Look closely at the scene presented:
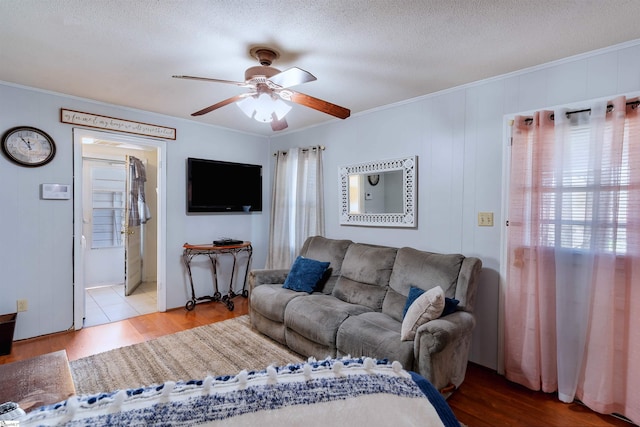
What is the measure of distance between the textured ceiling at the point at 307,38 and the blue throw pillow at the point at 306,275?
5.79ft

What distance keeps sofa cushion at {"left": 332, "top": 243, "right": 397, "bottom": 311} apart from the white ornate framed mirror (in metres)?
0.40

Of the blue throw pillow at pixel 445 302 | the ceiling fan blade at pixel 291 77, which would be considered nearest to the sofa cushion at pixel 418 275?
the blue throw pillow at pixel 445 302

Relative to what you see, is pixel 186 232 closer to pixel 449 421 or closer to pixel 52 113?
pixel 52 113

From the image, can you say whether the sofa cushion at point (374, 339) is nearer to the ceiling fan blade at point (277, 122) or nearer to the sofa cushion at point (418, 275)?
the sofa cushion at point (418, 275)

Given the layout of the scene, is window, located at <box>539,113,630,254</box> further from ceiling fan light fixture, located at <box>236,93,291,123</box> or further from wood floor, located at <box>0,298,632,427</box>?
ceiling fan light fixture, located at <box>236,93,291,123</box>

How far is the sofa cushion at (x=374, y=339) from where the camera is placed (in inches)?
81.1

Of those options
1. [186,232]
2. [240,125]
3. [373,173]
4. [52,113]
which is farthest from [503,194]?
[52,113]

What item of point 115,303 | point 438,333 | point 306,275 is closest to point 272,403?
point 438,333

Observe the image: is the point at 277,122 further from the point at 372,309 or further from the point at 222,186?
the point at 222,186

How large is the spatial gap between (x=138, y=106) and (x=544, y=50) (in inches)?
151

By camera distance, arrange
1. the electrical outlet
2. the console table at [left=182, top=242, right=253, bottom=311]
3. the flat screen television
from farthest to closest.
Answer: the flat screen television
the console table at [left=182, top=242, right=253, bottom=311]
the electrical outlet

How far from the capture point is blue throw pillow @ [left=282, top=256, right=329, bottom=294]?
326cm

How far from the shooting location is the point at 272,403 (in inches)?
24.3

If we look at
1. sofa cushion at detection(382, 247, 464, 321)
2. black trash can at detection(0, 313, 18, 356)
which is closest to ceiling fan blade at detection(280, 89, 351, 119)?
sofa cushion at detection(382, 247, 464, 321)
